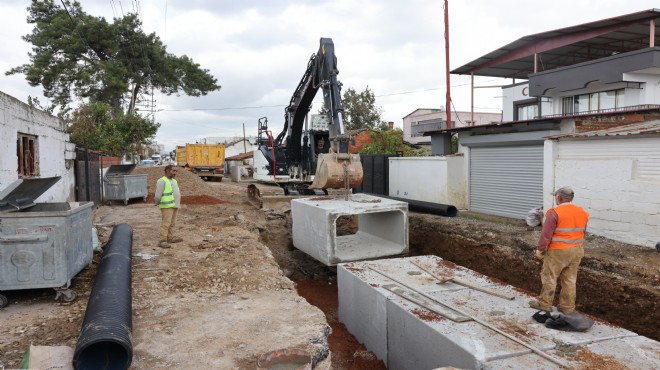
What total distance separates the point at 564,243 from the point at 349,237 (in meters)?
7.16

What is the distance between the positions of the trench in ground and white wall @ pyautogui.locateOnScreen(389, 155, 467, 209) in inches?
133

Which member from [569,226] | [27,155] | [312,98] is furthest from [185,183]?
[569,226]

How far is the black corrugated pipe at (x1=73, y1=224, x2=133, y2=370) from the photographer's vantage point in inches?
145

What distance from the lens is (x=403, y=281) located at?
23.0 feet

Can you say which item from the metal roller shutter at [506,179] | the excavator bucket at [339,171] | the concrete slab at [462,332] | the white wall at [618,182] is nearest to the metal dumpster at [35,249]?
the concrete slab at [462,332]

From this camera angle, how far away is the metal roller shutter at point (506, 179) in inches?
497

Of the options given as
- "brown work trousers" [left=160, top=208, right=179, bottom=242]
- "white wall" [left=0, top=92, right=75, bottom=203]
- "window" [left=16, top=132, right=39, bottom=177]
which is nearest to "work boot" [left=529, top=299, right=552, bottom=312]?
"brown work trousers" [left=160, top=208, right=179, bottom=242]

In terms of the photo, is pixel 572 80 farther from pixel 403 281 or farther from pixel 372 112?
pixel 372 112

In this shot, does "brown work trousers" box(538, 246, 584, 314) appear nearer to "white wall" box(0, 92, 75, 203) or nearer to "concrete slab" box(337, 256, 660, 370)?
"concrete slab" box(337, 256, 660, 370)

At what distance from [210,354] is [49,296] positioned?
9.05ft

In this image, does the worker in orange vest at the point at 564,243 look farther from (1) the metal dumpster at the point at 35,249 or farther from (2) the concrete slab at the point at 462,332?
(1) the metal dumpster at the point at 35,249

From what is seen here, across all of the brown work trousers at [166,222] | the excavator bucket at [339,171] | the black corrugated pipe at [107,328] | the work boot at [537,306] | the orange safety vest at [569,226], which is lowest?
the work boot at [537,306]

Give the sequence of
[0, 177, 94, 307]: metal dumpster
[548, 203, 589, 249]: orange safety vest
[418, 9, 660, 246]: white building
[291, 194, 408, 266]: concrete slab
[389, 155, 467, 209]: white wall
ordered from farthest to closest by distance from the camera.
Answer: [389, 155, 467, 209]: white wall, [291, 194, 408, 266]: concrete slab, [418, 9, 660, 246]: white building, [0, 177, 94, 307]: metal dumpster, [548, 203, 589, 249]: orange safety vest

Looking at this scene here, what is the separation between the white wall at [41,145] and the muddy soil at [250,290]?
140cm
